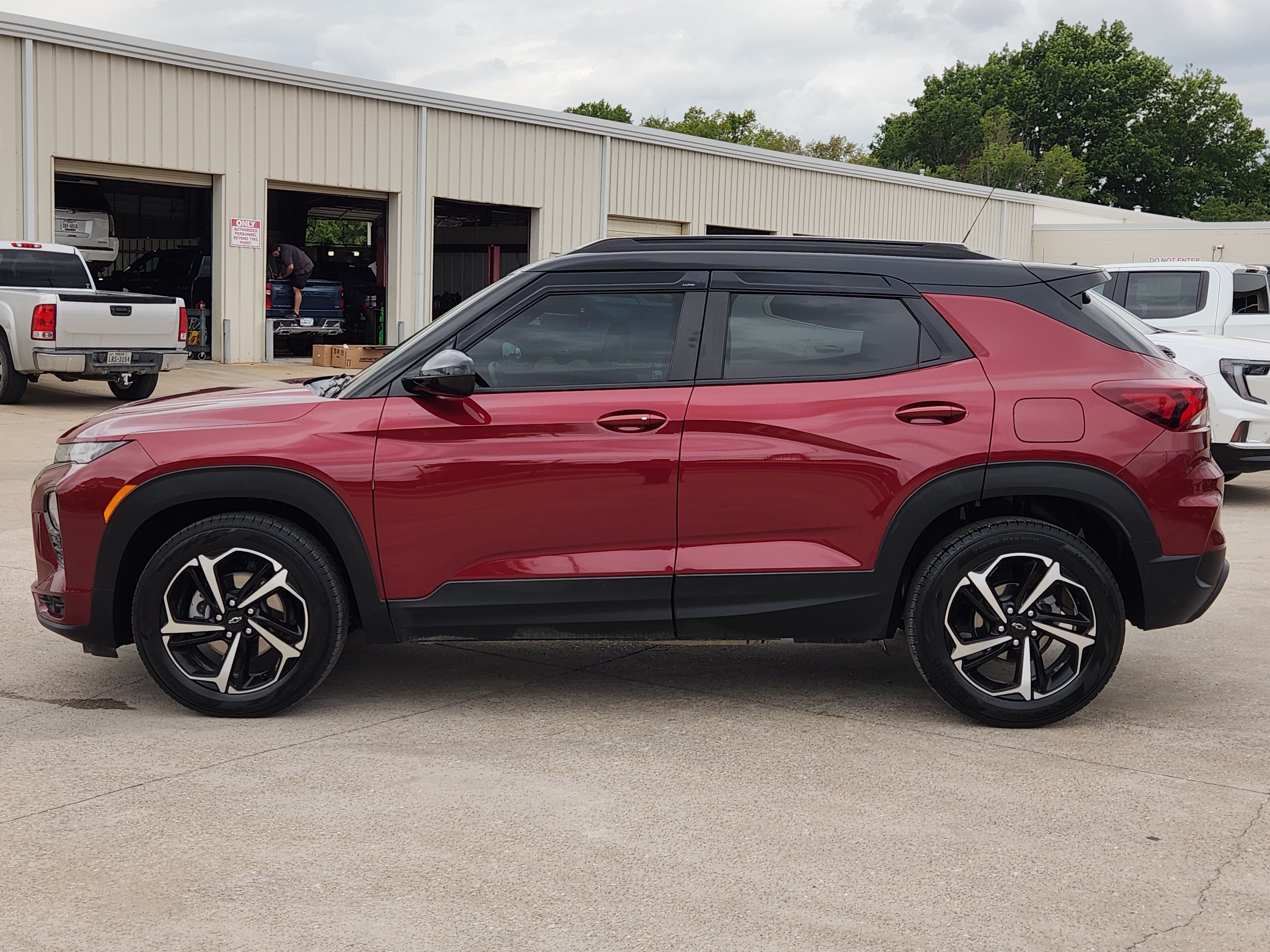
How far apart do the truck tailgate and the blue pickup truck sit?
20.9 ft

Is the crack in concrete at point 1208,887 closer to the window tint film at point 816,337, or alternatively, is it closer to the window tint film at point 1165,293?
the window tint film at point 816,337

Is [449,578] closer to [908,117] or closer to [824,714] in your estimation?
[824,714]

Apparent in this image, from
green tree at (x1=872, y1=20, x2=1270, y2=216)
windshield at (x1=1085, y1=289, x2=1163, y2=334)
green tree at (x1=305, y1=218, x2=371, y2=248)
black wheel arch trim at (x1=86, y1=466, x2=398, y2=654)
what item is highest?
green tree at (x1=872, y1=20, x2=1270, y2=216)

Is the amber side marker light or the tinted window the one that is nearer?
the amber side marker light

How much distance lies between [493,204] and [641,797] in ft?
72.7

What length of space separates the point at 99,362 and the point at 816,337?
42.1 ft

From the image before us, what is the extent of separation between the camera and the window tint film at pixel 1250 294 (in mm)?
12883

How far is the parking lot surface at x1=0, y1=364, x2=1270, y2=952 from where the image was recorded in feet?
10.9

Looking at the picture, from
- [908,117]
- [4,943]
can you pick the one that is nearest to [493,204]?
[4,943]

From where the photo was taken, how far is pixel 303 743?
470cm

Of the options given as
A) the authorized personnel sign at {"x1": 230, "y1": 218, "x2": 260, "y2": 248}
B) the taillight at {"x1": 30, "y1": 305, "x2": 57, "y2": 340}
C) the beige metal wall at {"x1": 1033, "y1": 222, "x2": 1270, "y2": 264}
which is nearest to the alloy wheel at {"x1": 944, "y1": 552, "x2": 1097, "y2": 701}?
the taillight at {"x1": 30, "y1": 305, "x2": 57, "y2": 340}

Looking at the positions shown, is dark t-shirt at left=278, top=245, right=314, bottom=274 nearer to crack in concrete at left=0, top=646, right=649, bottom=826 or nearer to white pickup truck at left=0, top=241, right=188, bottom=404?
white pickup truck at left=0, top=241, right=188, bottom=404

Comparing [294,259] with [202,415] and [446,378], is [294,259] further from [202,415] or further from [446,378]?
[446,378]

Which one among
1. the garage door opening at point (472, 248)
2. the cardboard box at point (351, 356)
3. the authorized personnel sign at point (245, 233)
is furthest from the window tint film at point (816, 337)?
the garage door opening at point (472, 248)
